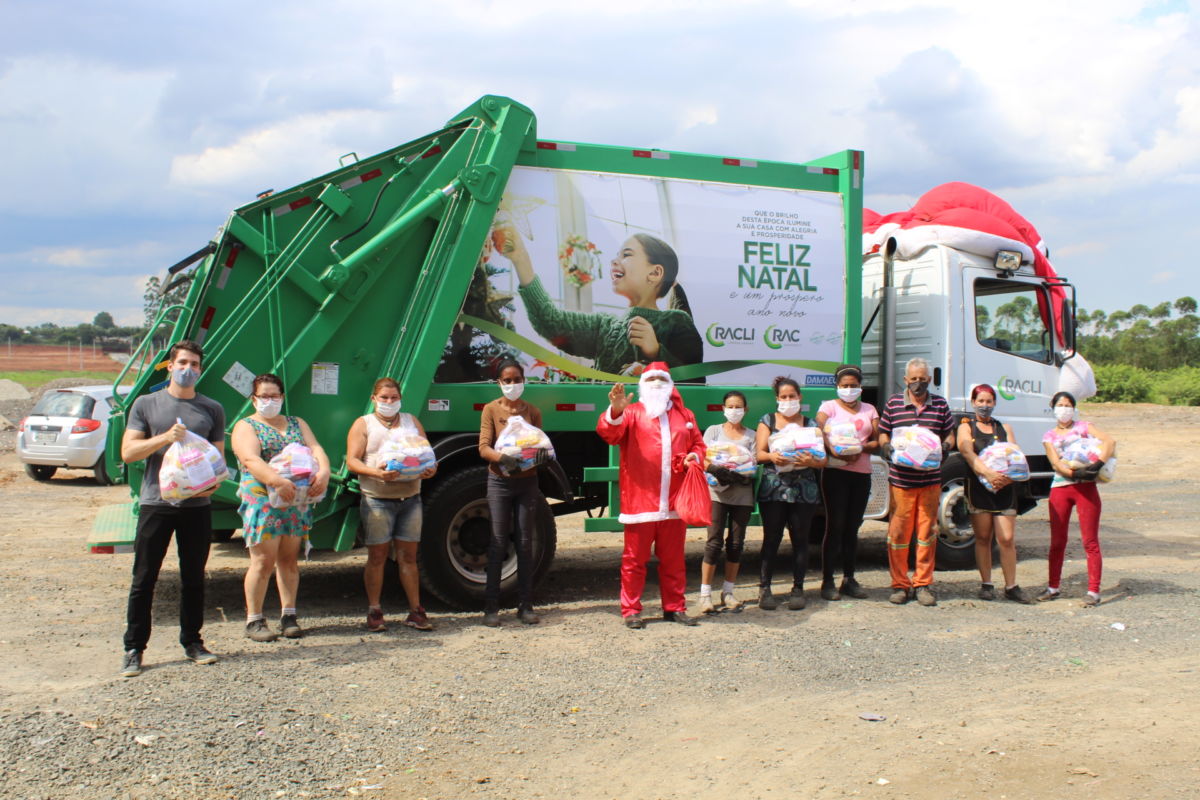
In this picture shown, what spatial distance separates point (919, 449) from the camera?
6.88 metres

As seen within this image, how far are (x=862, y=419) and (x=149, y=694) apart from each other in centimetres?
475

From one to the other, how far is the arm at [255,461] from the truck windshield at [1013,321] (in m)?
5.99

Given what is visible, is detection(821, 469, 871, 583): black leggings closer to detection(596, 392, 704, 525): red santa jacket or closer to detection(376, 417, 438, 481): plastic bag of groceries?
detection(596, 392, 704, 525): red santa jacket

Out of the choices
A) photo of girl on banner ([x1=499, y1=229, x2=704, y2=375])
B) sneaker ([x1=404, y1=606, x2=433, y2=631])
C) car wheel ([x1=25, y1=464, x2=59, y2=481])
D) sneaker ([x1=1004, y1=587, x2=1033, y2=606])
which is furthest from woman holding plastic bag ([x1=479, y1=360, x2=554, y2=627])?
car wheel ([x1=25, y1=464, x2=59, y2=481])

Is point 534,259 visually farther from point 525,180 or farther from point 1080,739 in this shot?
point 1080,739

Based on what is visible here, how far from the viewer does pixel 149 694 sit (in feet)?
15.7

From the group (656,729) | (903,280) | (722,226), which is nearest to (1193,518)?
(903,280)

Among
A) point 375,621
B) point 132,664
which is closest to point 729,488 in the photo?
point 375,621

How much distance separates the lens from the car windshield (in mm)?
13945

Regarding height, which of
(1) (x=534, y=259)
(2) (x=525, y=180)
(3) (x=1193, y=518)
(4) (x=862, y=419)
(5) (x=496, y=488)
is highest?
(2) (x=525, y=180)

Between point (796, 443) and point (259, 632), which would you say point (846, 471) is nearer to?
point (796, 443)

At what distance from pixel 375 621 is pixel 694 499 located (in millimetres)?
2138

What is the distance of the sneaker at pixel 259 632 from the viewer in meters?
5.82

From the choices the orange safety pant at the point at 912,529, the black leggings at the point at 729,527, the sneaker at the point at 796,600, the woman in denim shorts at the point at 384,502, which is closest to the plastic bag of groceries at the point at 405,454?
the woman in denim shorts at the point at 384,502
